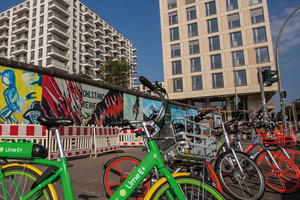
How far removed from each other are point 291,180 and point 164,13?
4028cm

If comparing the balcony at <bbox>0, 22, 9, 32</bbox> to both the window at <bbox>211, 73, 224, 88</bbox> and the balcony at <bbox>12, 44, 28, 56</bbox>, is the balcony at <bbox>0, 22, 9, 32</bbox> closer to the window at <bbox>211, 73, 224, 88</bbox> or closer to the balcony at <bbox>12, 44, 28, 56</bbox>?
the balcony at <bbox>12, 44, 28, 56</bbox>

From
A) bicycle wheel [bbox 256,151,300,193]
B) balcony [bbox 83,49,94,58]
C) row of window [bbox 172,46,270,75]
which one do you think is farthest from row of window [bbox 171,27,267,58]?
bicycle wheel [bbox 256,151,300,193]

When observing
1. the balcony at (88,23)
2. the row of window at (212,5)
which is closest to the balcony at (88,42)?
the balcony at (88,23)

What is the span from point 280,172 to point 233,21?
36412mm

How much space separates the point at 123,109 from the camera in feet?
40.9

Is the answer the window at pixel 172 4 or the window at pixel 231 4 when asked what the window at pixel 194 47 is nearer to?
the window at pixel 231 4

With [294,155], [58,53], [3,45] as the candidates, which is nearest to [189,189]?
[294,155]

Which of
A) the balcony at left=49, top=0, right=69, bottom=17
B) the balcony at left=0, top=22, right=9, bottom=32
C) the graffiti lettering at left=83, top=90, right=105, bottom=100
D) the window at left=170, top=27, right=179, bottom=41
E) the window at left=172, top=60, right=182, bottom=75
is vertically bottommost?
the graffiti lettering at left=83, top=90, right=105, bottom=100

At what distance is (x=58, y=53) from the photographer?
47531 millimetres

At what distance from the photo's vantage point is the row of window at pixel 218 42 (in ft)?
106

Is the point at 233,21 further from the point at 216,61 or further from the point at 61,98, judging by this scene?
the point at 61,98

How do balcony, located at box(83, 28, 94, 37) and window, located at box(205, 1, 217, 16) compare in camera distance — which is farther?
balcony, located at box(83, 28, 94, 37)

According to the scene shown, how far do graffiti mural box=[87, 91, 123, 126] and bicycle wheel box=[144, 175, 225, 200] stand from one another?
342 inches

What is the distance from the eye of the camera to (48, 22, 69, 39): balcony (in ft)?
154
